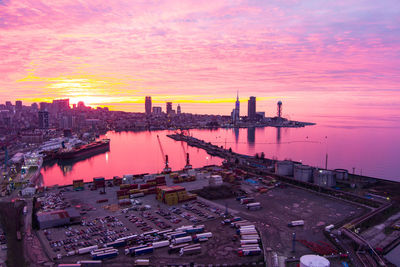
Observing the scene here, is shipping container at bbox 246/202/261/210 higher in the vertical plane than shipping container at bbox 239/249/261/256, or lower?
higher

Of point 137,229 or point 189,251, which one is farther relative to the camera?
point 137,229

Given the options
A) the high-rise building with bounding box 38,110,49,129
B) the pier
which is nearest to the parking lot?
the pier

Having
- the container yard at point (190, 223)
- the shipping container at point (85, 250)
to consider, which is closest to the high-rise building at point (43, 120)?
the container yard at point (190, 223)

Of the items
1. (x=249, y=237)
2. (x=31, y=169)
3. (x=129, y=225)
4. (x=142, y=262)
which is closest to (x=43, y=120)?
(x=31, y=169)

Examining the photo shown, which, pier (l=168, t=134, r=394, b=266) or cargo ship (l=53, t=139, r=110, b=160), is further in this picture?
cargo ship (l=53, t=139, r=110, b=160)

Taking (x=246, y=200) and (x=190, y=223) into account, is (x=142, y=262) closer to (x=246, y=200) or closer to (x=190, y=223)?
(x=190, y=223)

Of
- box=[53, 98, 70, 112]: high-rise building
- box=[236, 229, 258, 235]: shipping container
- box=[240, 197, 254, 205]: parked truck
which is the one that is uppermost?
box=[53, 98, 70, 112]: high-rise building

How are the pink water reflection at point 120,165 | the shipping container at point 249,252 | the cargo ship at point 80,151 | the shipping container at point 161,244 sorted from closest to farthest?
the shipping container at point 249,252
the shipping container at point 161,244
the pink water reflection at point 120,165
the cargo ship at point 80,151

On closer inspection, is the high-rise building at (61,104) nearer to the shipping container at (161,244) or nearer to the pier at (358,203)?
the pier at (358,203)

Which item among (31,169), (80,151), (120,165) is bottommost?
(120,165)

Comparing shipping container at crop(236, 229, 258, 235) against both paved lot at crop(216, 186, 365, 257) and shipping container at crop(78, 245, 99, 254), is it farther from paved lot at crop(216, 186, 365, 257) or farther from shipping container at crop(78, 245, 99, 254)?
shipping container at crop(78, 245, 99, 254)

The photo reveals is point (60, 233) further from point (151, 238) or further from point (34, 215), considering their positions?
point (151, 238)

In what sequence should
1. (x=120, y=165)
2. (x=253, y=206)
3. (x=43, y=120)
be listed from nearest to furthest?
(x=253, y=206)
(x=120, y=165)
(x=43, y=120)
